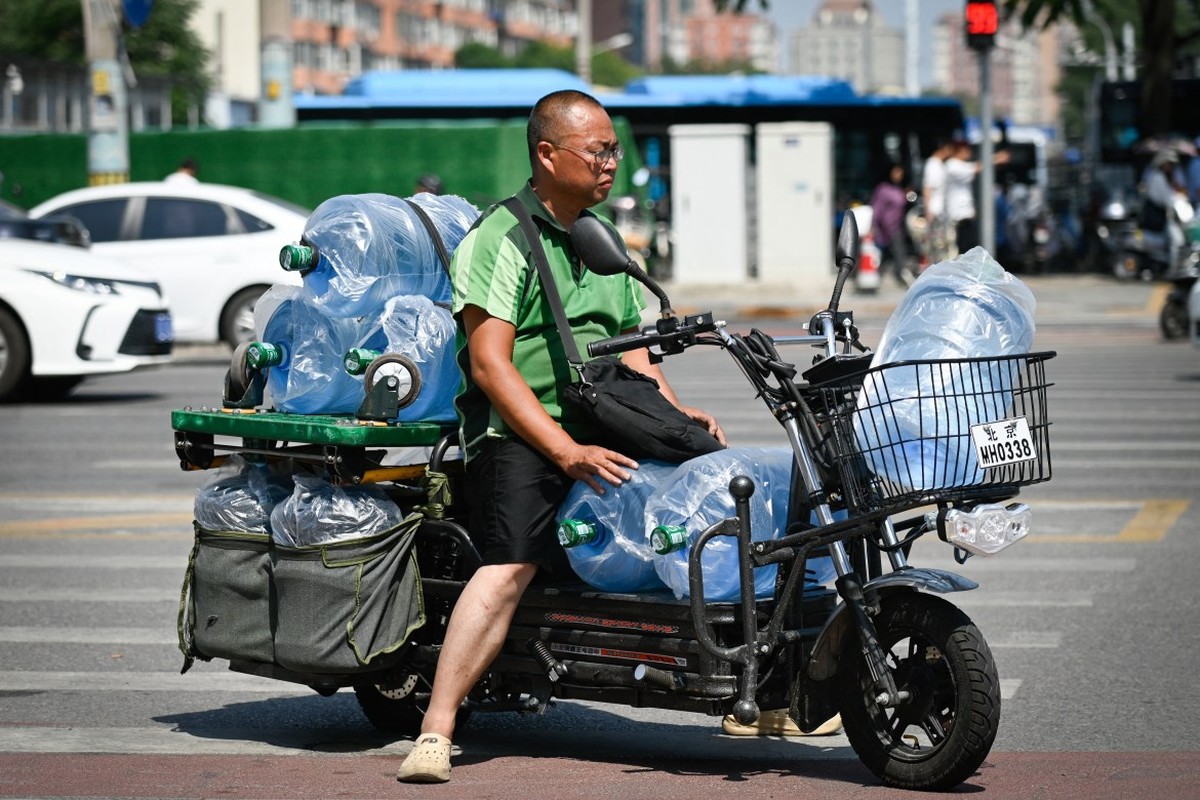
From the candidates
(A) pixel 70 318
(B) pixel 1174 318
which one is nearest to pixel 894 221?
(B) pixel 1174 318

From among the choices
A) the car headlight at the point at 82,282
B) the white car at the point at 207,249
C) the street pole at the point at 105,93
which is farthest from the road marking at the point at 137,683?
the street pole at the point at 105,93

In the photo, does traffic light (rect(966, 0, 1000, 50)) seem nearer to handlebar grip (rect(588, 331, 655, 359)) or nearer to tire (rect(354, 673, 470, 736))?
tire (rect(354, 673, 470, 736))

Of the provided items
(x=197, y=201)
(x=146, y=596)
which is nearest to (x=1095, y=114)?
(x=197, y=201)

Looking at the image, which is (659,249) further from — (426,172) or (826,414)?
(826,414)

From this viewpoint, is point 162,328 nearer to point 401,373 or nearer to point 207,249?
point 207,249

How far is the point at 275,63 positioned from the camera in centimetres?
2381

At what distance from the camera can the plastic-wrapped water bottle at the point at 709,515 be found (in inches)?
192

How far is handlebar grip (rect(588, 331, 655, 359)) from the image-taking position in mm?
4754

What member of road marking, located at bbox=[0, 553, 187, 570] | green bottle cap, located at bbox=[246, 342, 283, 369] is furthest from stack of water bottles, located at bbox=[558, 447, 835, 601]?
road marking, located at bbox=[0, 553, 187, 570]

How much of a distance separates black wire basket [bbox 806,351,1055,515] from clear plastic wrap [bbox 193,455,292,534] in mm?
1739

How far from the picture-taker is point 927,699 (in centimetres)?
474

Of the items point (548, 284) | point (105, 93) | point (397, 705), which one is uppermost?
point (105, 93)

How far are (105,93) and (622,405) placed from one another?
18.7 m

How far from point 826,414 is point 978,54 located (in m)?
16.9
